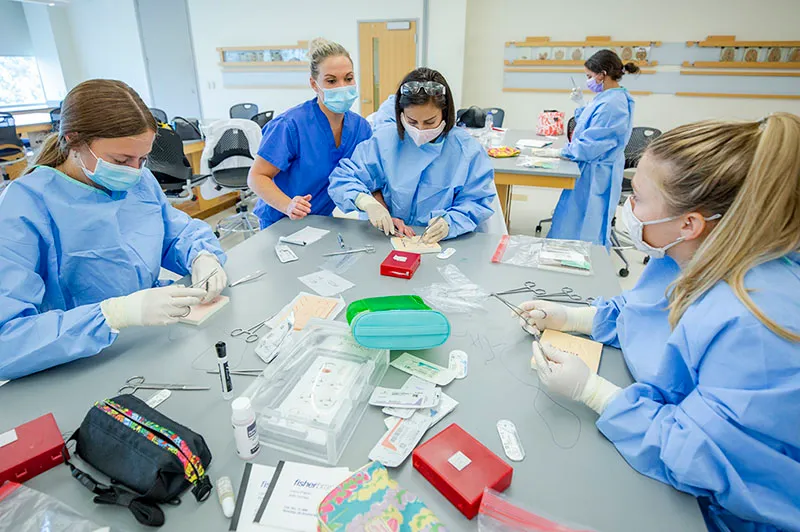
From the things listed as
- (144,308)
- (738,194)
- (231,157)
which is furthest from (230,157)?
(738,194)

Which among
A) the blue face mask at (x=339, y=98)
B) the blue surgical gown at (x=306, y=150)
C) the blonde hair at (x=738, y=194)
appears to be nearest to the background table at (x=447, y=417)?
the blonde hair at (x=738, y=194)

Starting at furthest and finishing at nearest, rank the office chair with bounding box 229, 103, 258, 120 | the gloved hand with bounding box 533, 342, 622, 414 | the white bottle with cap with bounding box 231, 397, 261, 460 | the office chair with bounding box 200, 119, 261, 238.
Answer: the office chair with bounding box 229, 103, 258, 120, the office chair with bounding box 200, 119, 261, 238, the gloved hand with bounding box 533, 342, 622, 414, the white bottle with cap with bounding box 231, 397, 261, 460

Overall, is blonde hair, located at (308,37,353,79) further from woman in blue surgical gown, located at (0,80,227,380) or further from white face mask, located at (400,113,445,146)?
woman in blue surgical gown, located at (0,80,227,380)

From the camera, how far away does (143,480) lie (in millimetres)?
667

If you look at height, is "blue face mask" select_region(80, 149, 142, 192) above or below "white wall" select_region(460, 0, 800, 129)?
below

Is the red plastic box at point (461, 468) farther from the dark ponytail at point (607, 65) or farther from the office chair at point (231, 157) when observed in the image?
the office chair at point (231, 157)

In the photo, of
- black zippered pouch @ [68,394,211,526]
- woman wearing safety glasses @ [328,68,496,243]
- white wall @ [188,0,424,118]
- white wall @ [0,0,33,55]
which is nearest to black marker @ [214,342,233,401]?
black zippered pouch @ [68,394,211,526]

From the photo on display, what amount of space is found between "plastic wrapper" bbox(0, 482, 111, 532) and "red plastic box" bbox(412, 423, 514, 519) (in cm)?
47

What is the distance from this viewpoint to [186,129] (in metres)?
4.57

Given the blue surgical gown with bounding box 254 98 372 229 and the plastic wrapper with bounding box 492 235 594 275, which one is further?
the blue surgical gown with bounding box 254 98 372 229

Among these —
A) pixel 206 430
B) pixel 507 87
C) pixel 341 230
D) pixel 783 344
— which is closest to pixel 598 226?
pixel 341 230

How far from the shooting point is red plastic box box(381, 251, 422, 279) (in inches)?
54.2

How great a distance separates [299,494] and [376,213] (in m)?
1.13

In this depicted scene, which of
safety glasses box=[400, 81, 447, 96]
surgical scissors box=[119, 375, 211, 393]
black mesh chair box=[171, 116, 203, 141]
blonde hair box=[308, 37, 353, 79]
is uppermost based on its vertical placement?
blonde hair box=[308, 37, 353, 79]
